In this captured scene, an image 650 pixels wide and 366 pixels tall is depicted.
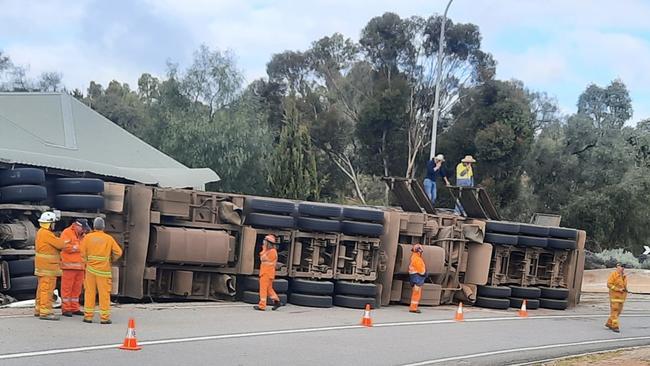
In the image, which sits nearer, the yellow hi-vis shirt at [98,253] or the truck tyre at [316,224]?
the yellow hi-vis shirt at [98,253]

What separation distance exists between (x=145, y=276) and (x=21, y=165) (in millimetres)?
2782

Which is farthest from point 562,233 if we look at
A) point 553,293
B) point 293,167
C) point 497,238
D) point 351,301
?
point 293,167

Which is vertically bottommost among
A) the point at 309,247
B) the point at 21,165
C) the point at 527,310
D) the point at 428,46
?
the point at 527,310

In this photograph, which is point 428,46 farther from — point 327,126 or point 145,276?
point 145,276

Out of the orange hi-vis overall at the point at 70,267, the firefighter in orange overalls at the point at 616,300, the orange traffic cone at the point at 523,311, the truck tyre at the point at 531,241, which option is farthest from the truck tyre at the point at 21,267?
the truck tyre at the point at 531,241

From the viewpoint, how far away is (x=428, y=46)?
4684cm

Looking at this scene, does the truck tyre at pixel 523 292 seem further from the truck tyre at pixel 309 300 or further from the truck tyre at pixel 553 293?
the truck tyre at pixel 309 300

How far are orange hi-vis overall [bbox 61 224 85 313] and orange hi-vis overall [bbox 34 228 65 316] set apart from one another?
0.09 m

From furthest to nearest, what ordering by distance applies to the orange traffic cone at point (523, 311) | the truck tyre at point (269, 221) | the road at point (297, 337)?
the orange traffic cone at point (523, 311) → the truck tyre at point (269, 221) → the road at point (297, 337)

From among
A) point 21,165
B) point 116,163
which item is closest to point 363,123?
point 116,163

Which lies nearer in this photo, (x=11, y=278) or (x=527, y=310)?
(x=11, y=278)

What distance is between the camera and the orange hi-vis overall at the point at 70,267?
1196 cm

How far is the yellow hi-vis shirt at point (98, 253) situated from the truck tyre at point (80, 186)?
2.49 meters

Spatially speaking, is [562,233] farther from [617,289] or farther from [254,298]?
[254,298]
